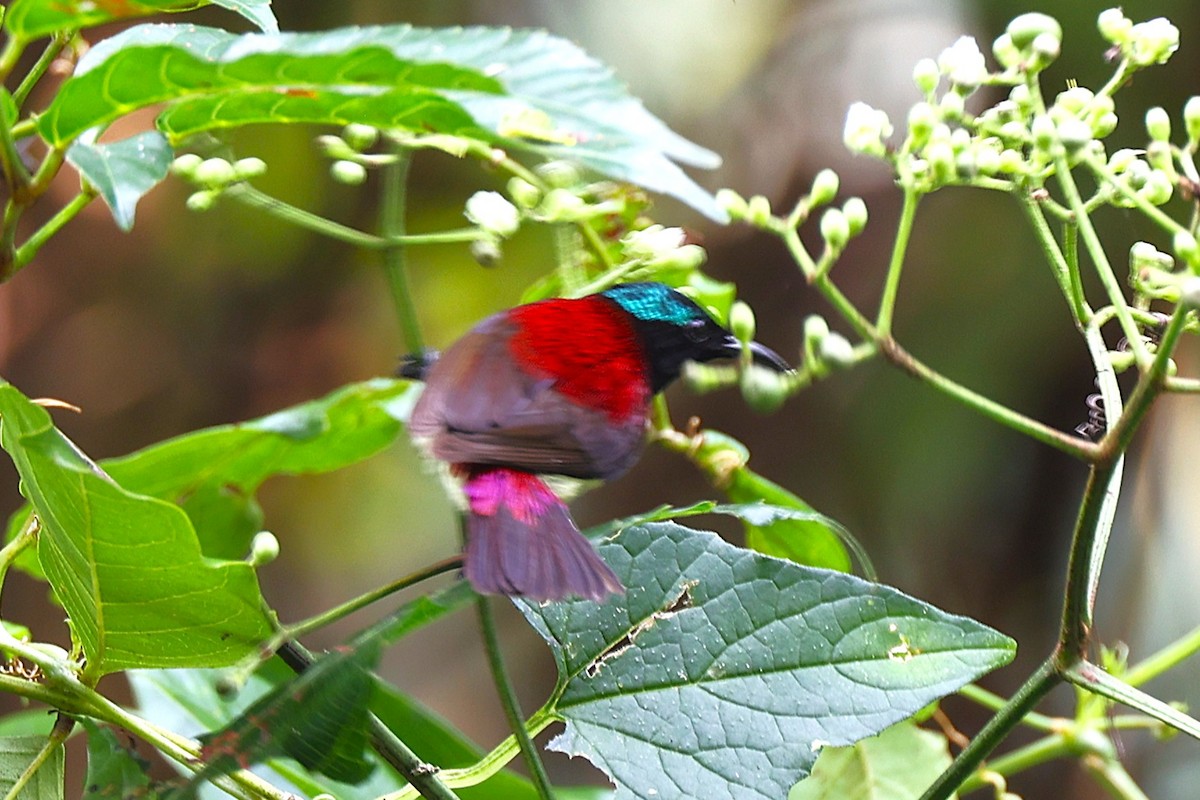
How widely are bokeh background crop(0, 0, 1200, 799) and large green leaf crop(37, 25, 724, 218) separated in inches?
74.5

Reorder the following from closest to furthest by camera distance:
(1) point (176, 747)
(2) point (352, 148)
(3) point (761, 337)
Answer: (1) point (176, 747), (2) point (352, 148), (3) point (761, 337)

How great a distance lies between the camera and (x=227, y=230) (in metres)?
2.96

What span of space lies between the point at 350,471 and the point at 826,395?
46.9 inches

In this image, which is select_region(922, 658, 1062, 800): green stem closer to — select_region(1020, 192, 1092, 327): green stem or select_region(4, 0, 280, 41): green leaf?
select_region(1020, 192, 1092, 327): green stem

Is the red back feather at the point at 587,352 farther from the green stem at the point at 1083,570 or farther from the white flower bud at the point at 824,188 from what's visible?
the green stem at the point at 1083,570

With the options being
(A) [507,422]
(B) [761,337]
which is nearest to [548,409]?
(A) [507,422]

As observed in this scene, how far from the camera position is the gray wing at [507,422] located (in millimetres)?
870

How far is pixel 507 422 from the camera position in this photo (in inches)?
34.9

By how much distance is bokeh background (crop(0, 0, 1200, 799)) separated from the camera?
96.4 inches

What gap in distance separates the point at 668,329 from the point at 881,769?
407 mm

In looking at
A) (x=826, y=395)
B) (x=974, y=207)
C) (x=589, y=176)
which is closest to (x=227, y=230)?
(x=826, y=395)

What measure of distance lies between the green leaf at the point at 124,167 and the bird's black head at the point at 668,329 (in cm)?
47

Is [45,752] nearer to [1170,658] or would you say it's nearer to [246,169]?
[246,169]

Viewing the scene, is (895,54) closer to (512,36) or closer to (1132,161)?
(1132,161)
